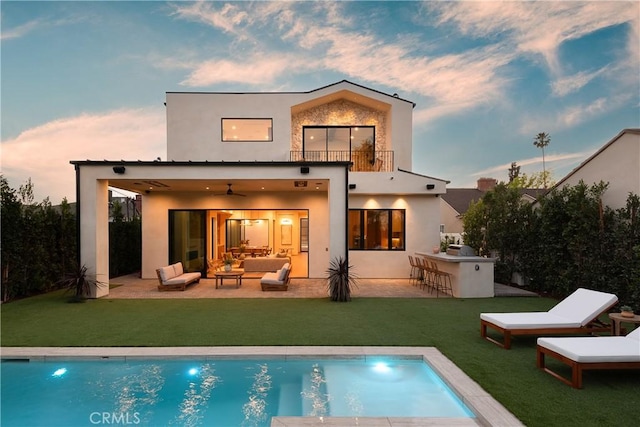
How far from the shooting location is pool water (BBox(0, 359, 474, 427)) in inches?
138

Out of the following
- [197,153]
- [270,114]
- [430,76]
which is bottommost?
[197,153]

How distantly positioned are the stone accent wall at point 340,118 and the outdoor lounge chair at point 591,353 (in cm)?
1104

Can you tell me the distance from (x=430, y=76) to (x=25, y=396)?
588 inches

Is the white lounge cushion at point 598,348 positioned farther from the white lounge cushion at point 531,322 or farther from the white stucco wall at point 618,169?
the white stucco wall at point 618,169

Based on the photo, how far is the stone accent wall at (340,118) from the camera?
14266 millimetres

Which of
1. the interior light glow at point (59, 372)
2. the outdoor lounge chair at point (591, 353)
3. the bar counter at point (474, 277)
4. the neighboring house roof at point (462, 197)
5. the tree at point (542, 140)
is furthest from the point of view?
the tree at point (542, 140)

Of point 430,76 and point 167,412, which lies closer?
point 167,412

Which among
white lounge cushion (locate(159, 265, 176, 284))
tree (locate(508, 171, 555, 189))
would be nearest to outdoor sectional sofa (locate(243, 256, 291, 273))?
white lounge cushion (locate(159, 265, 176, 284))

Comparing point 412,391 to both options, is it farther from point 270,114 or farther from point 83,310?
point 270,114

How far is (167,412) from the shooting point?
11.8 feet

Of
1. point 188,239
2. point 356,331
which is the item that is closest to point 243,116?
point 188,239

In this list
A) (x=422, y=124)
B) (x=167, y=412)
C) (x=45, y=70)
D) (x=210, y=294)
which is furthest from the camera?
(x=422, y=124)

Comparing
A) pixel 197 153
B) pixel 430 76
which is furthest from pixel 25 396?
pixel 430 76

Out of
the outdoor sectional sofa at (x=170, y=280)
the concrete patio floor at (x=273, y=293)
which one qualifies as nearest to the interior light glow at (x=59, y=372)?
the concrete patio floor at (x=273, y=293)
